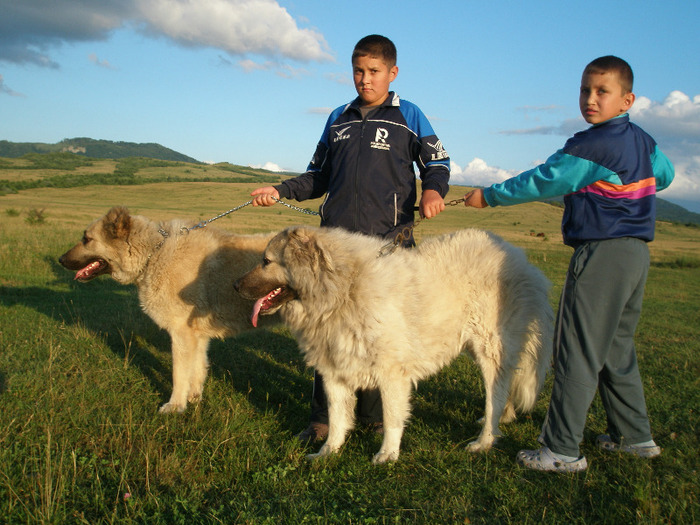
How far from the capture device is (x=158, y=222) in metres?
6.06

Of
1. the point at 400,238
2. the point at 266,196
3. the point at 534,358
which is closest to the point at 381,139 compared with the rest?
the point at 400,238

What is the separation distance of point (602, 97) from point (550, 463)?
2.73 metres

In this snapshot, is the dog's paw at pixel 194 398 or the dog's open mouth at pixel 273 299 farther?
the dog's paw at pixel 194 398

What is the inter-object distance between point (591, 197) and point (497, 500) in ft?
7.34

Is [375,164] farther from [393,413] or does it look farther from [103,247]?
[103,247]

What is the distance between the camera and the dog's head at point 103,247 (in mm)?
5762

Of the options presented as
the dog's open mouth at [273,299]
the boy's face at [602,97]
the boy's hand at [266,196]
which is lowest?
the dog's open mouth at [273,299]

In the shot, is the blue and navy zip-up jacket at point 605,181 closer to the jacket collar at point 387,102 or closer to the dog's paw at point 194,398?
the jacket collar at point 387,102

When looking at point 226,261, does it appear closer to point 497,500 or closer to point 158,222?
point 158,222

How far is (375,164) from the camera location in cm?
445

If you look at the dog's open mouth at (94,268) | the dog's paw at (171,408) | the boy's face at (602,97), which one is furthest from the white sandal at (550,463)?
the dog's open mouth at (94,268)

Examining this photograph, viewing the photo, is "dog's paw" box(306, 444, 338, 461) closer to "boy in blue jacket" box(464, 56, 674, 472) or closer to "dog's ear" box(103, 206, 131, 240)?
"boy in blue jacket" box(464, 56, 674, 472)

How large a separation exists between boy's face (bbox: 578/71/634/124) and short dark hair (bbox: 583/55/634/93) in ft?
0.09

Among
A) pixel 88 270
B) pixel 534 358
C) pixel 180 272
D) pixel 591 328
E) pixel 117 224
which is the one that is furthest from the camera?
pixel 88 270
